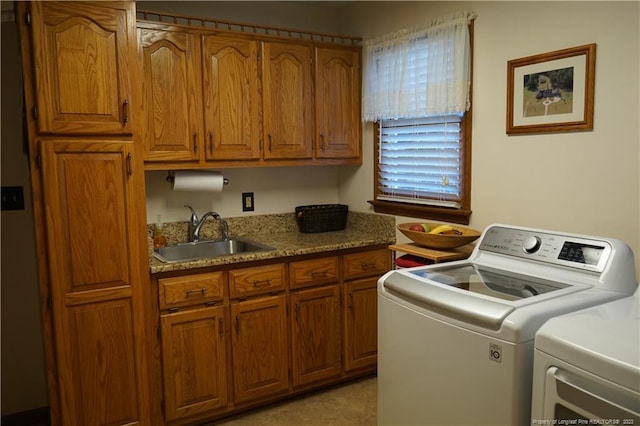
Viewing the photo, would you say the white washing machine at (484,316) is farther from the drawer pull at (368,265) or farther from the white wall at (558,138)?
the drawer pull at (368,265)

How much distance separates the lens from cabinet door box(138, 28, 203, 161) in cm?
258

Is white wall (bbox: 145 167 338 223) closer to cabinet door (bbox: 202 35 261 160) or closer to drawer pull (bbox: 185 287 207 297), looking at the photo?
cabinet door (bbox: 202 35 261 160)

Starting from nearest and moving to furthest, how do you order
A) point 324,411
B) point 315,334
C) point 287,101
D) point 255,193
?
point 324,411, point 315,334, point 287,101, point 255,193

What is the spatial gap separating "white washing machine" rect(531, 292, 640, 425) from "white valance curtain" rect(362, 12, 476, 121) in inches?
58.6

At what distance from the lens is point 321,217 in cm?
332

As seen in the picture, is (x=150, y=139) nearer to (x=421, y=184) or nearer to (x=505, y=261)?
(x=421, y=184)

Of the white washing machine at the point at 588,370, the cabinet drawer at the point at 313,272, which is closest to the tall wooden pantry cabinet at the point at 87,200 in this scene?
the cabinet drawer at the point at 313,272

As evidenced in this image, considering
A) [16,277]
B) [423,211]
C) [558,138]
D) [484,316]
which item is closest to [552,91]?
[558,138]

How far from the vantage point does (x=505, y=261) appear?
2.09m

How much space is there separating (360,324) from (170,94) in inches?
68.0

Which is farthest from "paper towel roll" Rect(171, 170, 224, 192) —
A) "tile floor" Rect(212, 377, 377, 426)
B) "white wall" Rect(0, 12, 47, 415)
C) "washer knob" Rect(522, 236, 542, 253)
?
"washer knob" Rect(522, 236, 542, 253)

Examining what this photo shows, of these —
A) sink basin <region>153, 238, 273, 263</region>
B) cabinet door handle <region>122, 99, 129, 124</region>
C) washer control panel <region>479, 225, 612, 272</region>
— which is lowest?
sink basin <region>153, 238, 273, 263</region>

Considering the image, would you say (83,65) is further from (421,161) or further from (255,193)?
(421,161)

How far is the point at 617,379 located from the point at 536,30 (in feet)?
5.40
